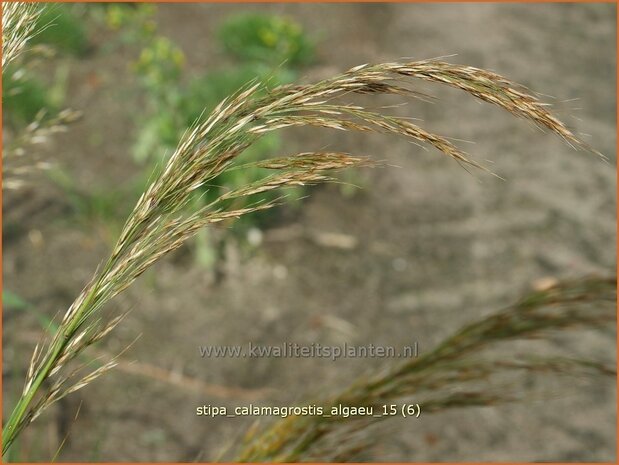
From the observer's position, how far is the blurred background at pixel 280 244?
2.22 metres

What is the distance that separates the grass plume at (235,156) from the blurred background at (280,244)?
0.91 metres

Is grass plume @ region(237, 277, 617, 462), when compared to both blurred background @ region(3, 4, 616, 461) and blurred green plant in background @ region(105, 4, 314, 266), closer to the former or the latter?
blurred background @ region(3, 4, 616, 461)

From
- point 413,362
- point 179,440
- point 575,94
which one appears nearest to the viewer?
point 413,362

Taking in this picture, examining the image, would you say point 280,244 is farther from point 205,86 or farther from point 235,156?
point 235,156

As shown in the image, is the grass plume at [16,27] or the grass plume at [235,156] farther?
the grass plume at [16,27]

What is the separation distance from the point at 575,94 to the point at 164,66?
191 cm

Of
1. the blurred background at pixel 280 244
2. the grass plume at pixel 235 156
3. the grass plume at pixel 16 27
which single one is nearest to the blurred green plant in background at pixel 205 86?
the blurred background at pixel 280 244

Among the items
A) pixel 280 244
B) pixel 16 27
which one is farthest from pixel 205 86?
pixel 16 27

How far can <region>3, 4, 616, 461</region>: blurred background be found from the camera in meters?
2.22

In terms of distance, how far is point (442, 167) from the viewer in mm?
3121

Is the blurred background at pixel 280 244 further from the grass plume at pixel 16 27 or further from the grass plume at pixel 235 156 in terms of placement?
the grass plume at pixel 235 156

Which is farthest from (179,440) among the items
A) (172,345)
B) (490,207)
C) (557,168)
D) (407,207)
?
(557,168)

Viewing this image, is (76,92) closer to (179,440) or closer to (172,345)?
(172,345)

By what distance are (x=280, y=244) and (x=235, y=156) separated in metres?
1.98
